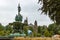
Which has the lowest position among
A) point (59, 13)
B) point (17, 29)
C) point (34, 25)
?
point (59, 13)

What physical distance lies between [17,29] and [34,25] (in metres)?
37.5

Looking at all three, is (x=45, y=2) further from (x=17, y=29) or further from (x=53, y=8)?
(x=17, y=29)

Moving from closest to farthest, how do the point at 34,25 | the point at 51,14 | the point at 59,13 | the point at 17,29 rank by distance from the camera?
the point at 59,13
the point at 51,14
the point at 17,29
the point at 34,25

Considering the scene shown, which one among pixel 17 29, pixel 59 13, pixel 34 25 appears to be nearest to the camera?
pixel 59 13

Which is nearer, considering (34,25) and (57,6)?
(57,6)

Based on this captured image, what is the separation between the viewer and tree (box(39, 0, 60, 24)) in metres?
16.4

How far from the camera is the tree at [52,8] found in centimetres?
1639

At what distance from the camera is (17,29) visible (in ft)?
124

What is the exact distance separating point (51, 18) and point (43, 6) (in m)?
1.23

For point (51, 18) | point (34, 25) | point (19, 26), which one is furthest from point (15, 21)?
point (34, 25)

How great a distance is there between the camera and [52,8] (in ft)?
54.7

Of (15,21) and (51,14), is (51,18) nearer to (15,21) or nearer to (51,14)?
(51,14)

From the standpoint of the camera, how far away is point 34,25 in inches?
2960

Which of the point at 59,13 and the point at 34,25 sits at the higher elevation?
the point at 34,25
